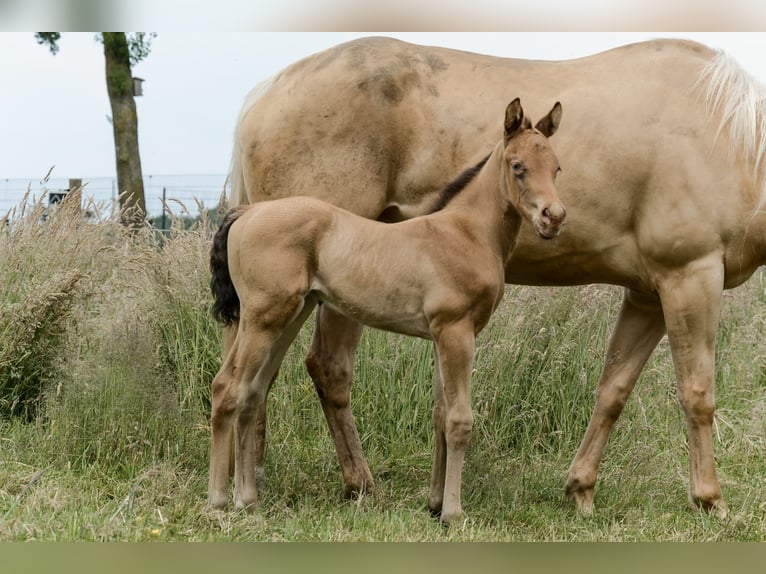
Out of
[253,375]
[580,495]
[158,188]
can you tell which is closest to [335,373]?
[253,375]

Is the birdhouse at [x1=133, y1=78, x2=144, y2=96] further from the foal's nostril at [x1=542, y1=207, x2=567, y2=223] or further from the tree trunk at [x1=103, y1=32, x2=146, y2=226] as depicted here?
the foal's nostril at [x1=542, y1=207, x2=567, y2=223]

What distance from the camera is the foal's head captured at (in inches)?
155

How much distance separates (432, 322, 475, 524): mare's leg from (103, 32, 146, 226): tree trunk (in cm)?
873

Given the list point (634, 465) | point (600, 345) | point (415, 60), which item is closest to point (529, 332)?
point (600, 345)

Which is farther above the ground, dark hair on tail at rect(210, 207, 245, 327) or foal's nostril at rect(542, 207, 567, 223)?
foal's nostril at rect(542, 207, 567, 223)

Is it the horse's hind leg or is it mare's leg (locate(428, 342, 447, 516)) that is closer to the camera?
the horse's hind leg

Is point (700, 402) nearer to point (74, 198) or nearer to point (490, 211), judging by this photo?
point (490, 211)

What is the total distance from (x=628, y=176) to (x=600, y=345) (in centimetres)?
208

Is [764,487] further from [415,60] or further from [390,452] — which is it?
[415,60]

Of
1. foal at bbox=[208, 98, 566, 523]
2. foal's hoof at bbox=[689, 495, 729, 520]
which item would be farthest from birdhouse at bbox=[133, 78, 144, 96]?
foal's hoof at bbox=[689, 495, 729, 520]

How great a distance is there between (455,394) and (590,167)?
1.56 metres

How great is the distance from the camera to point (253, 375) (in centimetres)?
436

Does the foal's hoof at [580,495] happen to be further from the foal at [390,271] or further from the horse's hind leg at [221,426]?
the horse's hind leg at [221,426]

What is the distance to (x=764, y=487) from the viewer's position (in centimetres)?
577
